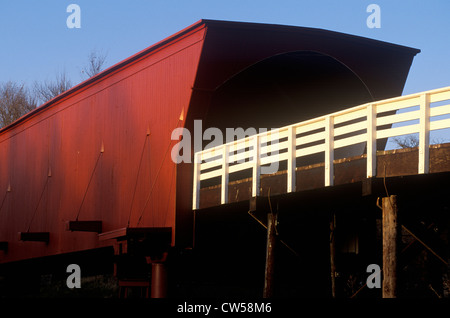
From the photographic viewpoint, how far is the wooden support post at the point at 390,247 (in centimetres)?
1194

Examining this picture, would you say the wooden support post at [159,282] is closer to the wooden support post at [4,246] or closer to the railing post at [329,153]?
the railing post at [329,153]

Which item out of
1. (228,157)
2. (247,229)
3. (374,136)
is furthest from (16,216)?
(374,136)

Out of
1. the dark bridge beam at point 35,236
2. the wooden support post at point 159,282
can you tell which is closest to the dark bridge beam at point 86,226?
the wooden support post at point 159,282

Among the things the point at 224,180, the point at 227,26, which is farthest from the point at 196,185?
the point at 227,26

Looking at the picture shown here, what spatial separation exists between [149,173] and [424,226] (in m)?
6.69

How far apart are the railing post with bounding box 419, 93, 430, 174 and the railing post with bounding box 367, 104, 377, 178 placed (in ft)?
2.93

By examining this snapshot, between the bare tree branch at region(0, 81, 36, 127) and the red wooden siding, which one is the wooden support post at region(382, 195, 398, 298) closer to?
the red wooden siding

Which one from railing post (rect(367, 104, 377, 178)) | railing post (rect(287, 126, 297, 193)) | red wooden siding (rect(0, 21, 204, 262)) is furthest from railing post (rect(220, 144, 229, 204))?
railing post (rect(367, 104, 377, 178))

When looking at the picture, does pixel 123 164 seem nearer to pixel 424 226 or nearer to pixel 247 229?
pixel 247 229

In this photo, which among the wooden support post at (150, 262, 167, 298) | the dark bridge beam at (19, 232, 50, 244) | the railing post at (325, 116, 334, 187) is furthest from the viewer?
the dark bridge beam at (19, 232, 50, 244)

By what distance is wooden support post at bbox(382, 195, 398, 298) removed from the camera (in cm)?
1194

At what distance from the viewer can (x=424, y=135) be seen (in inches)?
451

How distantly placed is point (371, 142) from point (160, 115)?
6470mm

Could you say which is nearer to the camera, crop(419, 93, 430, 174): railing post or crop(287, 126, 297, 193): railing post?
crop(419, 93, 430, 174): railing post
